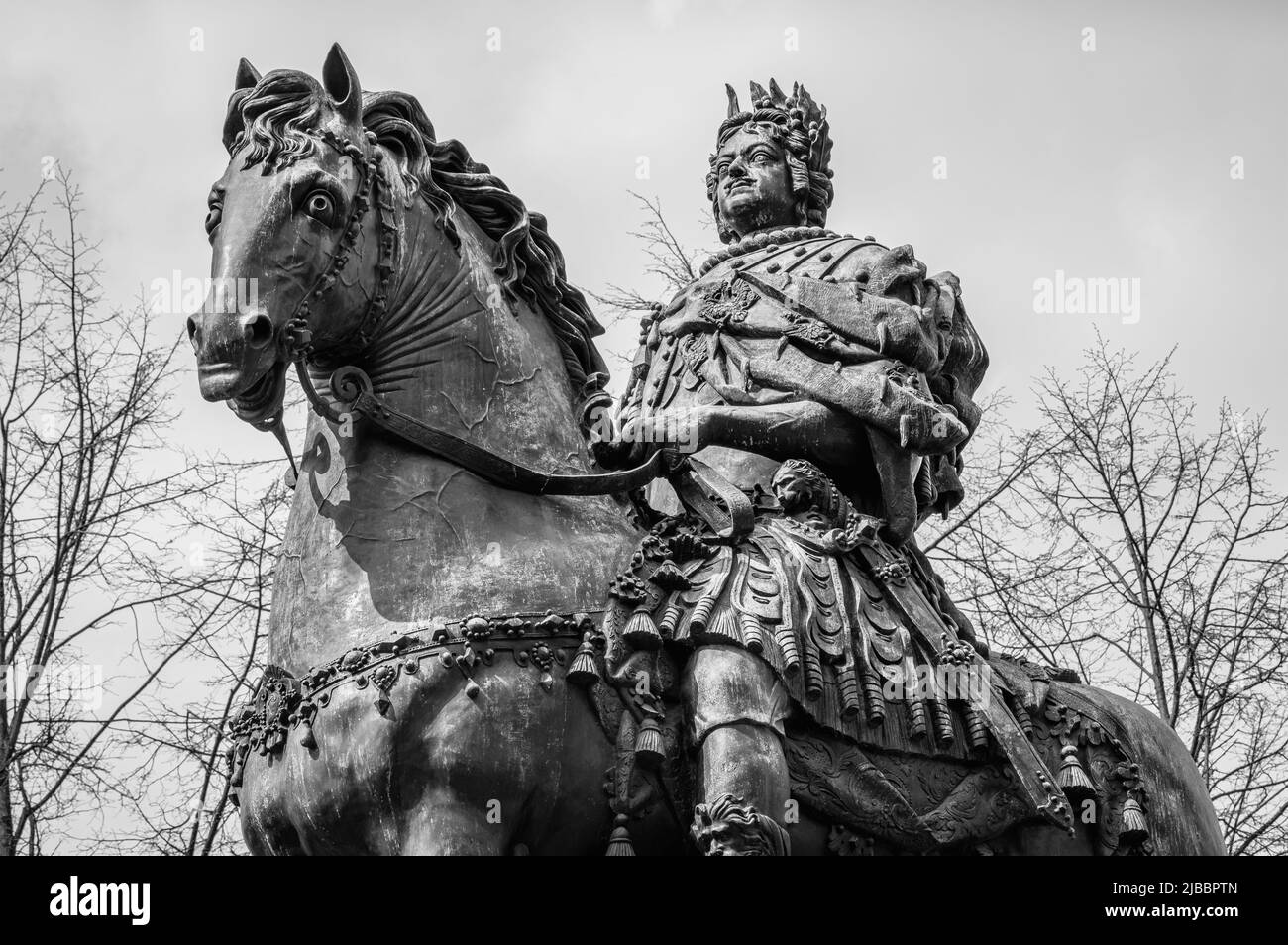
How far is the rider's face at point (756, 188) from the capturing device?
32.8 feet

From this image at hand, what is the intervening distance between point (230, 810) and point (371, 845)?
18.8 ft

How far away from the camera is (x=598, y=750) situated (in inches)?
297

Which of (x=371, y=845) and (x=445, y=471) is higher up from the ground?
(x=445, y=471)

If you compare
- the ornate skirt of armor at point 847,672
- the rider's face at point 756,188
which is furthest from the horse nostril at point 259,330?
the rider's face at point 756,188

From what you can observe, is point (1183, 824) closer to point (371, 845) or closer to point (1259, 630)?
point (371, 845)

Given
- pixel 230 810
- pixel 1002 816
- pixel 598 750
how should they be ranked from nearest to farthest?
1. pixel 598 750
2. pixel 1002 816
3. pixel 230 810

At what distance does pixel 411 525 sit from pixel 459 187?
56.8 inches

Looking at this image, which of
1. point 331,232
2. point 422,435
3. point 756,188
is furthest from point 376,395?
point 756,188

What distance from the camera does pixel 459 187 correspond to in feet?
27.4

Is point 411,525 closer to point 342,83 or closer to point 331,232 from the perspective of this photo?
point 331,232

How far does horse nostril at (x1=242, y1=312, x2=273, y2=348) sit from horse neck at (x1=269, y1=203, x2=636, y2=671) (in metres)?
0.57
